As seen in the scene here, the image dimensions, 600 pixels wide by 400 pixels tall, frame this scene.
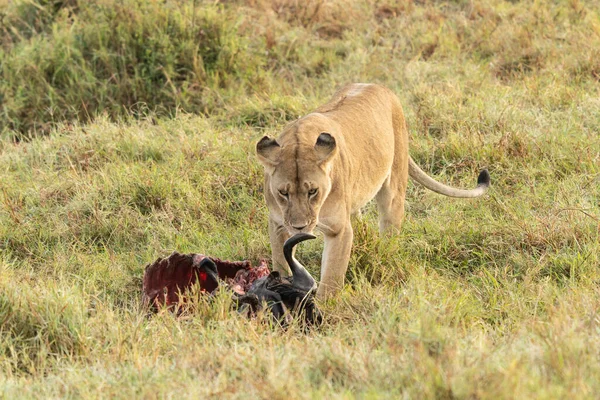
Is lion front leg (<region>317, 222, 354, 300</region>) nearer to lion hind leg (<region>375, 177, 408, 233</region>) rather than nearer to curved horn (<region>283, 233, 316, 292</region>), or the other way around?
curved horn (<region>283, 233, 316, 292</region>)

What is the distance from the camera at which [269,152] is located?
442 cm

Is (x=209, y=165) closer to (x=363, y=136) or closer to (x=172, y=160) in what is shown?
(x=172, y=160)

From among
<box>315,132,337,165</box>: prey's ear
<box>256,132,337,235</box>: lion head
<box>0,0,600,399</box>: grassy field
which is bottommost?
<box>0,0,600,399</box>: grassy field

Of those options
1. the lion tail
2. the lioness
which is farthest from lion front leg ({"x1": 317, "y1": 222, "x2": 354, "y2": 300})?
the lion tail

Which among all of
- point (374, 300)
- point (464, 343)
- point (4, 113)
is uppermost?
point (464, 343)

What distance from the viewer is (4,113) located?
8000 millimetres

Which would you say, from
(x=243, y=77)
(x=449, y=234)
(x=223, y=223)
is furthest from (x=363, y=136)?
(x=243, y=77)

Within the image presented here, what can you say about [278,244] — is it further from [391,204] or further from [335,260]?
[391,204]

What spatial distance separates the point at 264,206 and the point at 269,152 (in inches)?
59.3

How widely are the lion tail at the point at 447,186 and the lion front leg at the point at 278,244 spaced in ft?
4.42

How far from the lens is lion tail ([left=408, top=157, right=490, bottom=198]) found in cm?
558

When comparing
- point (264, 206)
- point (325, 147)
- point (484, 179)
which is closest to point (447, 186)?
point (484, 179)

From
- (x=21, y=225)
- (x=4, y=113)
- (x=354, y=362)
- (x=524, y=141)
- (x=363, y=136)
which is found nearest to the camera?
(x=354, y=362)

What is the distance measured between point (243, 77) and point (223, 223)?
112 inches
